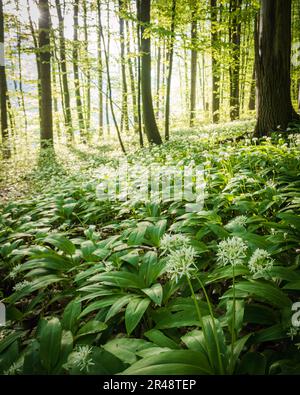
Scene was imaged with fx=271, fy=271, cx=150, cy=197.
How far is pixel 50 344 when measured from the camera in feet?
5.23

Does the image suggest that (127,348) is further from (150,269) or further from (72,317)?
(150,269)

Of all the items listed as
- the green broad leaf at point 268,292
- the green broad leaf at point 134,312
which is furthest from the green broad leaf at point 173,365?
the green broad leaf at point 268,292

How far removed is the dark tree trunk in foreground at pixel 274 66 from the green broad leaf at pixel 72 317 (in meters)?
5.49

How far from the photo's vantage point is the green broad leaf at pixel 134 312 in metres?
1.57

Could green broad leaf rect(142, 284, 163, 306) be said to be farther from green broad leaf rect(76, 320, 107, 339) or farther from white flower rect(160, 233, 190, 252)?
white flower rect(160, 233, 190, 252)

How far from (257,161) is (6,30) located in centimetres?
1686

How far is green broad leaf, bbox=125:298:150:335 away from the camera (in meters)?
1.57

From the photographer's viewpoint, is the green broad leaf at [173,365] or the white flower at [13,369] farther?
the white flower at [13,369]

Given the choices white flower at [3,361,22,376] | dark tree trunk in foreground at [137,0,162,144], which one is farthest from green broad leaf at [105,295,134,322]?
dark tree trunk in foreground at [137,0,162,144]

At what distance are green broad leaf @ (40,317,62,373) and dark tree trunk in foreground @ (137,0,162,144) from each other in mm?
8457

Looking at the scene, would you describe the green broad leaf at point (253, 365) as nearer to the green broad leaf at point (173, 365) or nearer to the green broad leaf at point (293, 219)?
the green broad leaf at point (173, 365)

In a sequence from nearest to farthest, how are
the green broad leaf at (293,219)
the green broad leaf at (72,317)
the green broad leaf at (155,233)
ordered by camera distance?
the green broad leaf at (72,317)
the green broad leaf at (293,219)
the green broad leaf at (155,233)
